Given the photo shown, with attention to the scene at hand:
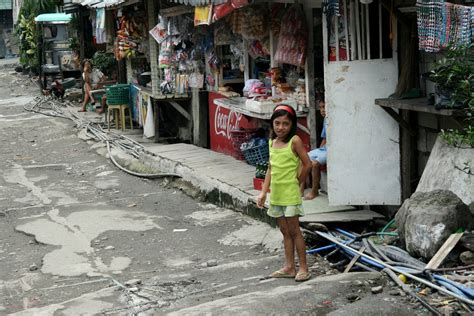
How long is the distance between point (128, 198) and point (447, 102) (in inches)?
243

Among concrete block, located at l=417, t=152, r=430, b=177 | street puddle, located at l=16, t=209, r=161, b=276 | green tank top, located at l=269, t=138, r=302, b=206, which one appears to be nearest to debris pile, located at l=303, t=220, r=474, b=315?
concrete block, located at l=417, t=152, r=430, b=177

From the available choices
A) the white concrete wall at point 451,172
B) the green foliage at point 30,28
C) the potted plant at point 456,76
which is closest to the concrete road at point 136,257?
the white concrete wall at point 451,172

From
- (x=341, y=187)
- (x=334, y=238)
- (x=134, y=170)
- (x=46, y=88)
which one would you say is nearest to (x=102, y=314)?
(x=334, y=238)

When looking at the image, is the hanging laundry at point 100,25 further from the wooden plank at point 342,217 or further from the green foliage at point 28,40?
the wooden plank at point 342,217

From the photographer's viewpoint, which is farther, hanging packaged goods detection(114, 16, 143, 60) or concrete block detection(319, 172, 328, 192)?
hanging packaged goods detection(114, 16, 143, 60)

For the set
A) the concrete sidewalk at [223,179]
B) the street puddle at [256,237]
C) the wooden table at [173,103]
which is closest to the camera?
the concrete sidewalk at [223,179]

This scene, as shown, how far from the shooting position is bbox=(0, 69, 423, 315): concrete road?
5.74m

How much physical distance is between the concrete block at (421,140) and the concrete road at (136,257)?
1498 mm

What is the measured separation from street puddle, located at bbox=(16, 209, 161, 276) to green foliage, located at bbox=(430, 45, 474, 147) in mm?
3658

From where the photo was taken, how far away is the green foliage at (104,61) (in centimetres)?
2150

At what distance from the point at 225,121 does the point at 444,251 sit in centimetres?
720

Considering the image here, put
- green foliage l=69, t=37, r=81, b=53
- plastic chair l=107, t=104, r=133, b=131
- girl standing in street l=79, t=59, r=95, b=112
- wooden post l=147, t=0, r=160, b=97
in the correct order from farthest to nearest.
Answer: green foliage l=69, t=37, r=81, b=53 < girl standing in street l=79, t=59, r=95, b=112 < plastic chair l=107, t=104, r=133, b=131 < wooden post l=147, t=0, r=160, b=97

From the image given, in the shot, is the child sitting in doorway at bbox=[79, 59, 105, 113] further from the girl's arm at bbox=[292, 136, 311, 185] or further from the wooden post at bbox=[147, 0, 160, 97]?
the girl's arm at bbox=[292, 136, 311, 185]

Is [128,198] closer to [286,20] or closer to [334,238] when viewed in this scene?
[286,20]
